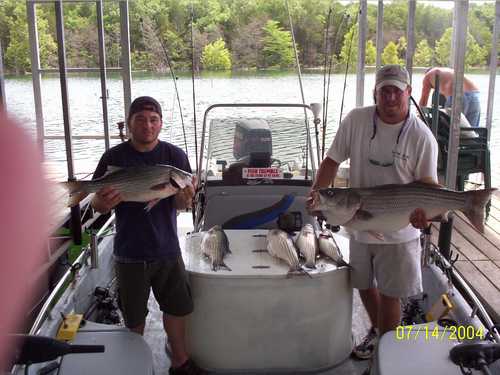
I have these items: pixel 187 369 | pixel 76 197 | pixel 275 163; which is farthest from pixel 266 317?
pixel 275 163

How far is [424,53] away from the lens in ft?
30.1

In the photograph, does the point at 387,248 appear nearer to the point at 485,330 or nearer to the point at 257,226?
the point at 485,330

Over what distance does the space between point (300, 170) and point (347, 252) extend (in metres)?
0.95

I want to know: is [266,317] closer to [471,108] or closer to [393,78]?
[393,78]

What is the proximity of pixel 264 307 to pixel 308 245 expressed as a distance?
46cm

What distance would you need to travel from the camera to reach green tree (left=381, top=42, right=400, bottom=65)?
24.1 feet

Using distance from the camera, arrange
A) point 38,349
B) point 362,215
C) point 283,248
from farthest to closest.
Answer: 1. point 283,248
2. point 362,215
3. point 38,349

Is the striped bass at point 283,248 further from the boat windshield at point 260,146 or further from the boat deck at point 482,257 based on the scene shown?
the boat deck at point 482,257

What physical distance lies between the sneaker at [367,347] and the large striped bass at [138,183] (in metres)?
1.60

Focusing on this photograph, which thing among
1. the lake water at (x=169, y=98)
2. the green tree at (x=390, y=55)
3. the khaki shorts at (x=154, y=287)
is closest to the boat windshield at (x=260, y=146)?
the lake water at (x=169, y=98)

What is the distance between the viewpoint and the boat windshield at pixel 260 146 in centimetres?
420

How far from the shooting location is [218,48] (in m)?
6.39

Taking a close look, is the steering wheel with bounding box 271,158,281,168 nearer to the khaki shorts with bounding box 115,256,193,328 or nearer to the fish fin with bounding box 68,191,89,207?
the khaki shorts with bounding box 115,256,193,328
